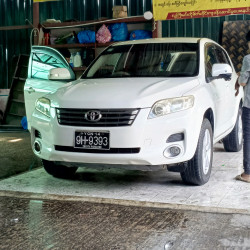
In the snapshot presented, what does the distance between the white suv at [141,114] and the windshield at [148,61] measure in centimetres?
1

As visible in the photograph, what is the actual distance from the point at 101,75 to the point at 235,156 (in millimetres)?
2759

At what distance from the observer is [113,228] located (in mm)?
4246

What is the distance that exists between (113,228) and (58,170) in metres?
2.08

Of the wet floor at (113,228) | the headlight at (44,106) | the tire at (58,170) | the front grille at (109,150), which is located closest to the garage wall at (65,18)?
the tire at (58,170)

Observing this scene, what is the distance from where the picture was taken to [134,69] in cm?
625

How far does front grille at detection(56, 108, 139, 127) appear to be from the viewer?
5098mm

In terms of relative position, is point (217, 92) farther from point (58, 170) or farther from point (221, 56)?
point (58, 170)

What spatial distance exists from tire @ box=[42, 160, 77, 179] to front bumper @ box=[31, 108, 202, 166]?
0.74 m

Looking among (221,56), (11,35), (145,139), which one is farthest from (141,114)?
(11,35)

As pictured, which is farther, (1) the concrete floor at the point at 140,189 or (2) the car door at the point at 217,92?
(2) the car door at the point at 217,92

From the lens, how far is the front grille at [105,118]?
16.7 feet

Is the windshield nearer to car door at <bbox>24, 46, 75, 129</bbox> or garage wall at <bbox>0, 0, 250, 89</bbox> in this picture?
car door at <bbox>24, 46, 75, 129</bbox>

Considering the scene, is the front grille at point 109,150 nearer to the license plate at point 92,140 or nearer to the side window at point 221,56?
the license plate at point 92,140

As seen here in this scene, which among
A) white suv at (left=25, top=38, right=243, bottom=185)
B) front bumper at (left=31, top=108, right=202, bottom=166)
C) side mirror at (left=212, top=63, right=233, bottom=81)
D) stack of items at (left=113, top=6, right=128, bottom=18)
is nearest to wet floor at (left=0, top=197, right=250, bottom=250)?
front bumper at (left=31, top=108, right=202, bottom=166)
